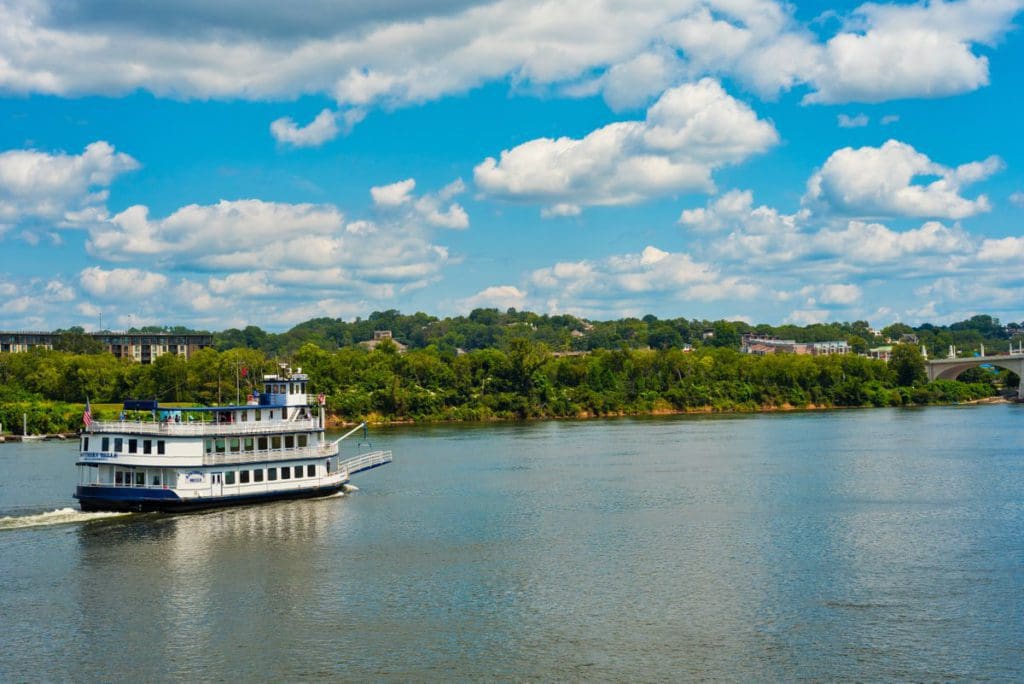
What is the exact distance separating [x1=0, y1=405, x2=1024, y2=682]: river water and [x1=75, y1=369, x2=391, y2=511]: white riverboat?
1.51m

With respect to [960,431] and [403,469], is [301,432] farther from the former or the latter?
[960,431]

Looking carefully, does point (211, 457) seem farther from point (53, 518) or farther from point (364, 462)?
point (364, 462)

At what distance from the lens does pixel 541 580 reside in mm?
49531

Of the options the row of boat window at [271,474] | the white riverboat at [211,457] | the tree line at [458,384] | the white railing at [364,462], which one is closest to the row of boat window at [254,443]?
the white riverboat at [211,457]

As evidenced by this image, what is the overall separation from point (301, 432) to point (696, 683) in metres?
43.6

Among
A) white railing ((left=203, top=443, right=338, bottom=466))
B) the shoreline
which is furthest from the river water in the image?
the shoreline

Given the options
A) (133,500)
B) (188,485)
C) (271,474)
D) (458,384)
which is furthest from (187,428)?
(458,384)

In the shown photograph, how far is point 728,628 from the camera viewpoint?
41.6 meters

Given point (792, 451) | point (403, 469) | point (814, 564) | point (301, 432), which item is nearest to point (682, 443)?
point (792, 451)

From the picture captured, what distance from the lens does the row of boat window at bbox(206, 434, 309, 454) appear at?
70.2 metres

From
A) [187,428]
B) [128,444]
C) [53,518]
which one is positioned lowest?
[53,518]

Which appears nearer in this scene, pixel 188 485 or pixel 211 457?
pixel 188 485

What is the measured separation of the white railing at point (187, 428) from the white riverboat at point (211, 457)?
0.22ft

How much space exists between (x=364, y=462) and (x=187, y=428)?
60.2 feet
